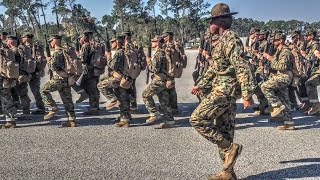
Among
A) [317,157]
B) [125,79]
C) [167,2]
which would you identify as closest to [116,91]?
[125,79]

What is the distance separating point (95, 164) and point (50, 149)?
4.49ft

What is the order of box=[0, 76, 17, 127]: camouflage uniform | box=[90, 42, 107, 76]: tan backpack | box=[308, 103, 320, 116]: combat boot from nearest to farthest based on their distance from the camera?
1. box=[0, 76, 17, 127]: camouflage uniform
2. box=[308, 103, 320, 116]: combat boot
3. box=[90, 42, 107, 76]: tan backpack

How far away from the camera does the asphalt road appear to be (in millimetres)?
5840

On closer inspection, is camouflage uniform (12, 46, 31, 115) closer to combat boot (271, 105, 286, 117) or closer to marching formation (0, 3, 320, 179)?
marching formation (0, 3, 320, 179)

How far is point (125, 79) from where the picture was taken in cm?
949

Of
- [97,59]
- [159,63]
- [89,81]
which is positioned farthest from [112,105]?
[159,63]

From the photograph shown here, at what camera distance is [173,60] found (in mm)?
9656

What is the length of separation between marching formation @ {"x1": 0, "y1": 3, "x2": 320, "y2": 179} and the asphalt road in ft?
1.48

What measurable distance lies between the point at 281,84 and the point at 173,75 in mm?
2243

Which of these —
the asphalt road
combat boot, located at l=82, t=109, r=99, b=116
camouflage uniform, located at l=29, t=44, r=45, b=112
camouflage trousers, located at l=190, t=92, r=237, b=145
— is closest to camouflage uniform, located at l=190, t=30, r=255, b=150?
camouflage trousers, located at l=190, t=92, r=237, b=145

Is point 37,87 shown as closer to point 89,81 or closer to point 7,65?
point 89,81

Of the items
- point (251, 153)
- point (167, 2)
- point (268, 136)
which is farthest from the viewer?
point (167, 2)

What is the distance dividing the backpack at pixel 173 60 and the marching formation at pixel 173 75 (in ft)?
0.07

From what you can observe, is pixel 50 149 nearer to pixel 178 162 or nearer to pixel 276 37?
pixel 178 162
